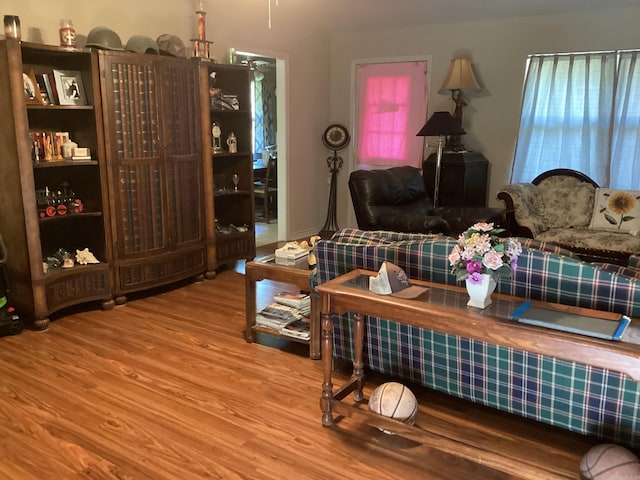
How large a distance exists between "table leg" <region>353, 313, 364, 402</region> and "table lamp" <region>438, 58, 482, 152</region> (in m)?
3.83

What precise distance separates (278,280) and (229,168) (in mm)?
2302

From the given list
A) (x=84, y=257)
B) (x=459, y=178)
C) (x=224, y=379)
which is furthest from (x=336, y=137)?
(x=224, y=379)

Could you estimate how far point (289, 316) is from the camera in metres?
3.62

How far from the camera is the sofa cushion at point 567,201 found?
209 inches

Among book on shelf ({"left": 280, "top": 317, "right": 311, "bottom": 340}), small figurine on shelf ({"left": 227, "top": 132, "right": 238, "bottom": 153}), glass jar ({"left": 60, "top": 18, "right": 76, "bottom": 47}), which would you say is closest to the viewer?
book on shelf ({"left": 280, "top": 317, "right": 311, "bottom": 340})

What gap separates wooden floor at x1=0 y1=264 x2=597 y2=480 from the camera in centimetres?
230

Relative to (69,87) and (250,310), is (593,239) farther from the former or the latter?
(69,87)

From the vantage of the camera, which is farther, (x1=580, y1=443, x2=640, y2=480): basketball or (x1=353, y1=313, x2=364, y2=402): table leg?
(x1=353, y1=313, x2=364, y2=402): table leg

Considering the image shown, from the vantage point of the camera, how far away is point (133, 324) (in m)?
3.95

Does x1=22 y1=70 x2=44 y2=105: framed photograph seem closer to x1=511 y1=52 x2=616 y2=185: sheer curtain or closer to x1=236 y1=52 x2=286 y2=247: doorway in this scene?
x1=236 y1=52 x2=286 y2=247: doorway

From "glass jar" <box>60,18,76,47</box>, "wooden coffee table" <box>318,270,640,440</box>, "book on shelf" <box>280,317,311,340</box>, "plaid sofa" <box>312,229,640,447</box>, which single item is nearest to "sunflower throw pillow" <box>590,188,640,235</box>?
"plaid sofa" <box>312,229,640,447</box>

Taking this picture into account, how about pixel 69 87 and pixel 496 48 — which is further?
pixel 496 48

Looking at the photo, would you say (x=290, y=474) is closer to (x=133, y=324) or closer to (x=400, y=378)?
(x=400, y=378)

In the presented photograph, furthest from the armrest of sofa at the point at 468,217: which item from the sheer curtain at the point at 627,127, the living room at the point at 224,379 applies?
A: the sheer curtain at the point at 627,127
